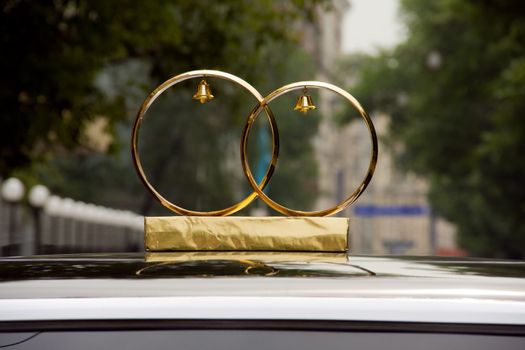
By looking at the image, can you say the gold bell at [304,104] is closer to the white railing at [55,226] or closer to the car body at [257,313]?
the car body at [257,313]

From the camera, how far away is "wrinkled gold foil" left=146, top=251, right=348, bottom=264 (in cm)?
244

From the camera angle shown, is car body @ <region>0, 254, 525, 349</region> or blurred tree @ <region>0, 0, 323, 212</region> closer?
car body @ <region>0, 254, 525, 349</region>

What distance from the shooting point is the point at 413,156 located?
42.5 m

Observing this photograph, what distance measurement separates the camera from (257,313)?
2061 mm

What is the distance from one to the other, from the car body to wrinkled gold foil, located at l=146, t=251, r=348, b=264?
0.28 meters

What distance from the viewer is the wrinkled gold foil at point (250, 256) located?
244 centimetres

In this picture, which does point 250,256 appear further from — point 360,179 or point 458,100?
point 360,179

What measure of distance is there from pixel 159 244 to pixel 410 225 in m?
104

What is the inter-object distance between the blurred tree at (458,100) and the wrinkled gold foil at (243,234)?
20.4 m

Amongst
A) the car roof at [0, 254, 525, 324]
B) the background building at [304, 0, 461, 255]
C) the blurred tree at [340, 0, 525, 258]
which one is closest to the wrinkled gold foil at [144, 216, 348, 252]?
the car roof at [0, 254, 525, 324]

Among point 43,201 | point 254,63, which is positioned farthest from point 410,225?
point 254,63

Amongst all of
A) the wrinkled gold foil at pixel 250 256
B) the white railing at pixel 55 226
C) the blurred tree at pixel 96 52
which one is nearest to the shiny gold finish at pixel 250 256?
the wrinkled gold foil at pixel 250 256

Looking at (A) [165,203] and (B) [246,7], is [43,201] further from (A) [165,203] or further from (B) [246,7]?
(A) [165,203]

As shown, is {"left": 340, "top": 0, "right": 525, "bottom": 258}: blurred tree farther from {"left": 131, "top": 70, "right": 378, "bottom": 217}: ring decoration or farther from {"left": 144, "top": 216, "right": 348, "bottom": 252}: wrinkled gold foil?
{"left": 144, "top": 216, "right": 348, "bottom": 252}: wrinkled gold foil
